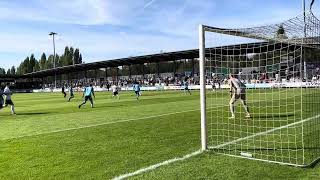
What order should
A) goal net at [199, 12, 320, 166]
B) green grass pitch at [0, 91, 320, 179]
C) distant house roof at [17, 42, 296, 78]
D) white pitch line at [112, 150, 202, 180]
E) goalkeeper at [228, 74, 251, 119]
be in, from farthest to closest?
goalkeeper at [228, 74, 251, 119], distant house roof at [17, 42, 296, 78], goal net at [199, 12, 320, 166], green grass pitch at [0, 91, 320, 179], white pitch line at [112, 150, 202, 180]

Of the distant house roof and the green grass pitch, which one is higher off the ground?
the distant house roof

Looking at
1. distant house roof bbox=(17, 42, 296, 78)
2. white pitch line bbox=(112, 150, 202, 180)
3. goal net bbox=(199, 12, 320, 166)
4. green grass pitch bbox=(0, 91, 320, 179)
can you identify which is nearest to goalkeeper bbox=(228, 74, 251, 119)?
goal net bbox=(199, 12, 320, 166)

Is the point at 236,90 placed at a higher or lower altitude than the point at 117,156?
higher

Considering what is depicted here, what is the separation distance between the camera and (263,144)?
10656mm

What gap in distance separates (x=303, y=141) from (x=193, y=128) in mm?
4281

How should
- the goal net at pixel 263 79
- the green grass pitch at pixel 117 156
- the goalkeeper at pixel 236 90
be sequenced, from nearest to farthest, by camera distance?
the green grass pitch at pixel 117 156 < the goal net at pixel 263 79 < the goalkeeper at pixel 236 90

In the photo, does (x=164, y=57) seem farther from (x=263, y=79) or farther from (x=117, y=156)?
(x=117, y=156)

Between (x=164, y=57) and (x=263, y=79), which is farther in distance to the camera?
(x=164, y=57)

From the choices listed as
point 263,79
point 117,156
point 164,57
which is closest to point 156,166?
point 117,156

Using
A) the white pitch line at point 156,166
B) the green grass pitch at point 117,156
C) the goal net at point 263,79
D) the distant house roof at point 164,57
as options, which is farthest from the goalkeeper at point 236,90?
the white pitch line at point 156,166

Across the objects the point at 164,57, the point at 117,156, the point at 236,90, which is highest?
the point at 164,57

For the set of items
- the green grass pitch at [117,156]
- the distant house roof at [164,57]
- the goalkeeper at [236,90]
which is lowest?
the green grass pitch at [117,156]

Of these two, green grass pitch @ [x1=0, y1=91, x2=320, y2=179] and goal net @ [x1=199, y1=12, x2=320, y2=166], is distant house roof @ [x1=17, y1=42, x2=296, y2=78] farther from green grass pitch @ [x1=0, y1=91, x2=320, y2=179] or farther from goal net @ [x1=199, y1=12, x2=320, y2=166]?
green grass pitch @ [x1=0, y1=91, x2=320, y2=179]

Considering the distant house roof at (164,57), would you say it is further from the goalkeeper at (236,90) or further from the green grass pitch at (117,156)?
the goalkeeper at (236,90)
